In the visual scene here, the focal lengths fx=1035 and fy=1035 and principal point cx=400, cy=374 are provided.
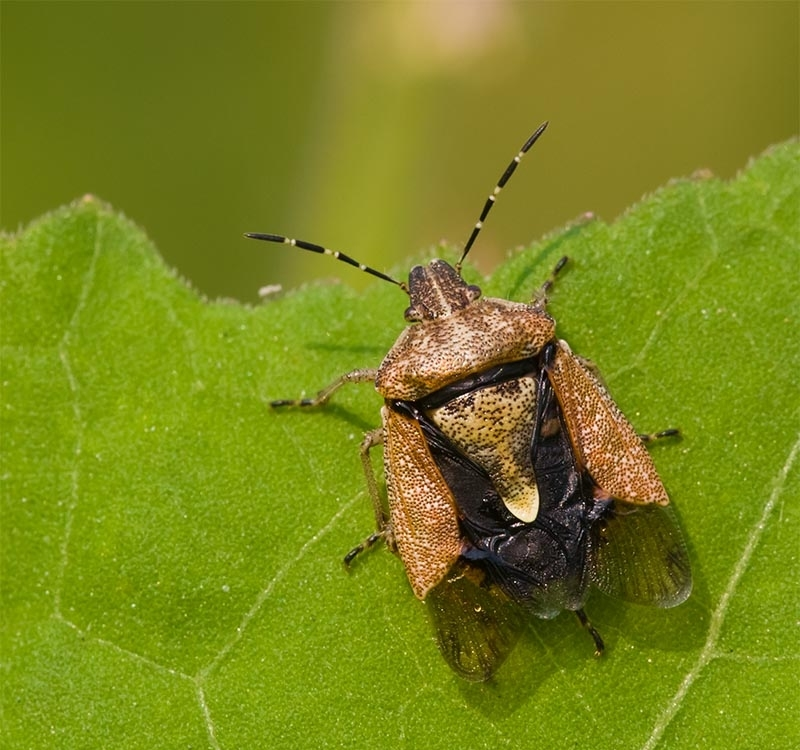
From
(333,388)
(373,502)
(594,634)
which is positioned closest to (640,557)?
(594,634)

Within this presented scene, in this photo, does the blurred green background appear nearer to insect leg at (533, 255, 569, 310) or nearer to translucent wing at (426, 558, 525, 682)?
insect leg at (533, 255, 569, 310)

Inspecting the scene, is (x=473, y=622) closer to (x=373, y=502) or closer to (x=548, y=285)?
(x=373, y=502)

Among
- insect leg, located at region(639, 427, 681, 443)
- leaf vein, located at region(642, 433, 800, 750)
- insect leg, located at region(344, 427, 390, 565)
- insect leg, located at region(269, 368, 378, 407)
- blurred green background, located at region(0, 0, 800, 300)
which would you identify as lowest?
leaf vein, located at region(642, 433, 800, 750)

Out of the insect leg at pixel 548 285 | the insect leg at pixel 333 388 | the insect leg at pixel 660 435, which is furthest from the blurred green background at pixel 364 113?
the insect leg at pixel 660 435

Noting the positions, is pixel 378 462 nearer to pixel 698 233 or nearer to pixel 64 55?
pixel 698 233

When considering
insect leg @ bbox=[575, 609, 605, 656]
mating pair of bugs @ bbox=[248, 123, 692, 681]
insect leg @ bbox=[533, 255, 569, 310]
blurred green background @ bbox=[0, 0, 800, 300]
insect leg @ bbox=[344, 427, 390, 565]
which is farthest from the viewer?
blurred green background @ bbox=[0, 0, 800, 300]

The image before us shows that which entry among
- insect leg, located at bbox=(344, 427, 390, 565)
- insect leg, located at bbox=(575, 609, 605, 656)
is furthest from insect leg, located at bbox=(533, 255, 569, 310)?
insect leg, located at bbox=(575, 609, 605, 656)
